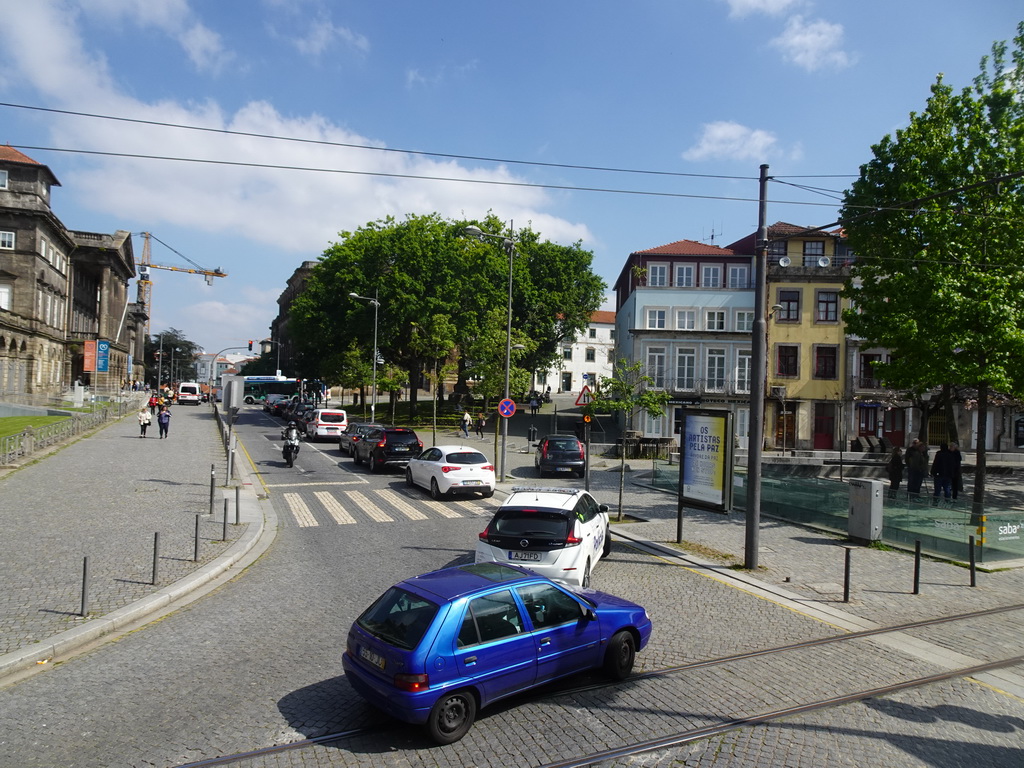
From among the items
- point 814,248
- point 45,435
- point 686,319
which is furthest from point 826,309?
point 45,435

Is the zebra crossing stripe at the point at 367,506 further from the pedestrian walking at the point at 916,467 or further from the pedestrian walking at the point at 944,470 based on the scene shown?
the pedestrian walking at the point at 944,470

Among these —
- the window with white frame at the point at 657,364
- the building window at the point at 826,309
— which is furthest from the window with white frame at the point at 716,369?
the building window at the point at 826,309

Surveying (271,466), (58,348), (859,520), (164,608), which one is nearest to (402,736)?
(164,608)

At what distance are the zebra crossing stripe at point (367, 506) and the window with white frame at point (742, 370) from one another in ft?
106

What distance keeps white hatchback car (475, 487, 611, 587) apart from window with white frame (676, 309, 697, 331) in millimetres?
37678

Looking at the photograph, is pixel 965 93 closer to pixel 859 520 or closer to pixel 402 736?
pixel 859 520

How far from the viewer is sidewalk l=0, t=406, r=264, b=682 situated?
8.73 meters

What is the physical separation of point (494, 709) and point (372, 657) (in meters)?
1.38

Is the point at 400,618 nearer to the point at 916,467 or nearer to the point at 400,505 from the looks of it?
the point at 400,505

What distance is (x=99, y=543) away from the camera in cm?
1294

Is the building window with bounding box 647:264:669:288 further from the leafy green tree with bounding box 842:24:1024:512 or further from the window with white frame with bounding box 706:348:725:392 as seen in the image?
the leafy green tree with bounding box 842:24:1024:512

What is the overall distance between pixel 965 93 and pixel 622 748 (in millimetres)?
20366

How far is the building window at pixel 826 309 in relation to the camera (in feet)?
148

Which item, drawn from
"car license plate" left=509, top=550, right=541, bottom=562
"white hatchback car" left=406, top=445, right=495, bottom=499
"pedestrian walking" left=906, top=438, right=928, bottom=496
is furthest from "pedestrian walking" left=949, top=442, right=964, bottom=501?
"car license plate" left=509, top=550, right=541, bottom=562
